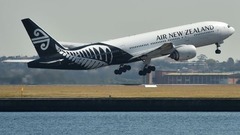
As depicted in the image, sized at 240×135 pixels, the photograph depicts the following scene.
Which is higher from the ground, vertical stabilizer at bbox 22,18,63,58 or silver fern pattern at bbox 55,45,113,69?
vertical stabilizer at bbox 22,18,63,58

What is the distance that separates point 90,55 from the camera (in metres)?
155

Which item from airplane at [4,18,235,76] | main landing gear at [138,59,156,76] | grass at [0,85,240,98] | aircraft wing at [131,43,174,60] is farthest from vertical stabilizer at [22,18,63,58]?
main landing gear at [138,59,156,76]

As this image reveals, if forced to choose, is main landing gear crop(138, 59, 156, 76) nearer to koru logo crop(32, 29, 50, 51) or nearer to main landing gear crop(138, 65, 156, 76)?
main landing gear crop(138, 65, 156, 76)

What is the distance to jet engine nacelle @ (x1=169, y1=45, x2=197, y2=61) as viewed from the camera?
6255 inches

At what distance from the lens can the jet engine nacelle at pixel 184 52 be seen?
159m

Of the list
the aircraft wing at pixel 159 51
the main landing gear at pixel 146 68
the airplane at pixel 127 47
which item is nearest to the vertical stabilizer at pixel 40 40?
the airplane at pixel 127 47

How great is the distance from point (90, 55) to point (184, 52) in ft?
41.6

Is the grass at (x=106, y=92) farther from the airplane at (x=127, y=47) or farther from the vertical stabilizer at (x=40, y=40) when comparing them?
the vertical stabilizer at (x=40, y=40)

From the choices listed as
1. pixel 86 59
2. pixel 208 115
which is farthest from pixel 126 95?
pixel 208 115

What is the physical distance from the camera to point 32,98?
150 m

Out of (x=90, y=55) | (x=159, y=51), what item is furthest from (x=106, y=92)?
(x=90, y=55)

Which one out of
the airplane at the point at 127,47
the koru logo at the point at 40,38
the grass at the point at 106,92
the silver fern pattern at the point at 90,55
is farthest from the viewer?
the grass at the point at 106,92

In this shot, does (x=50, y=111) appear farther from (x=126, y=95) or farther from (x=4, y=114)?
(x=126, y=95)

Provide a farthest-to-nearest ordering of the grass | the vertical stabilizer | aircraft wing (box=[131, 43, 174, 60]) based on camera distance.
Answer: the grass
aircraft wing (box=[131, 43, 174, 60])
the vertical stabilizer
